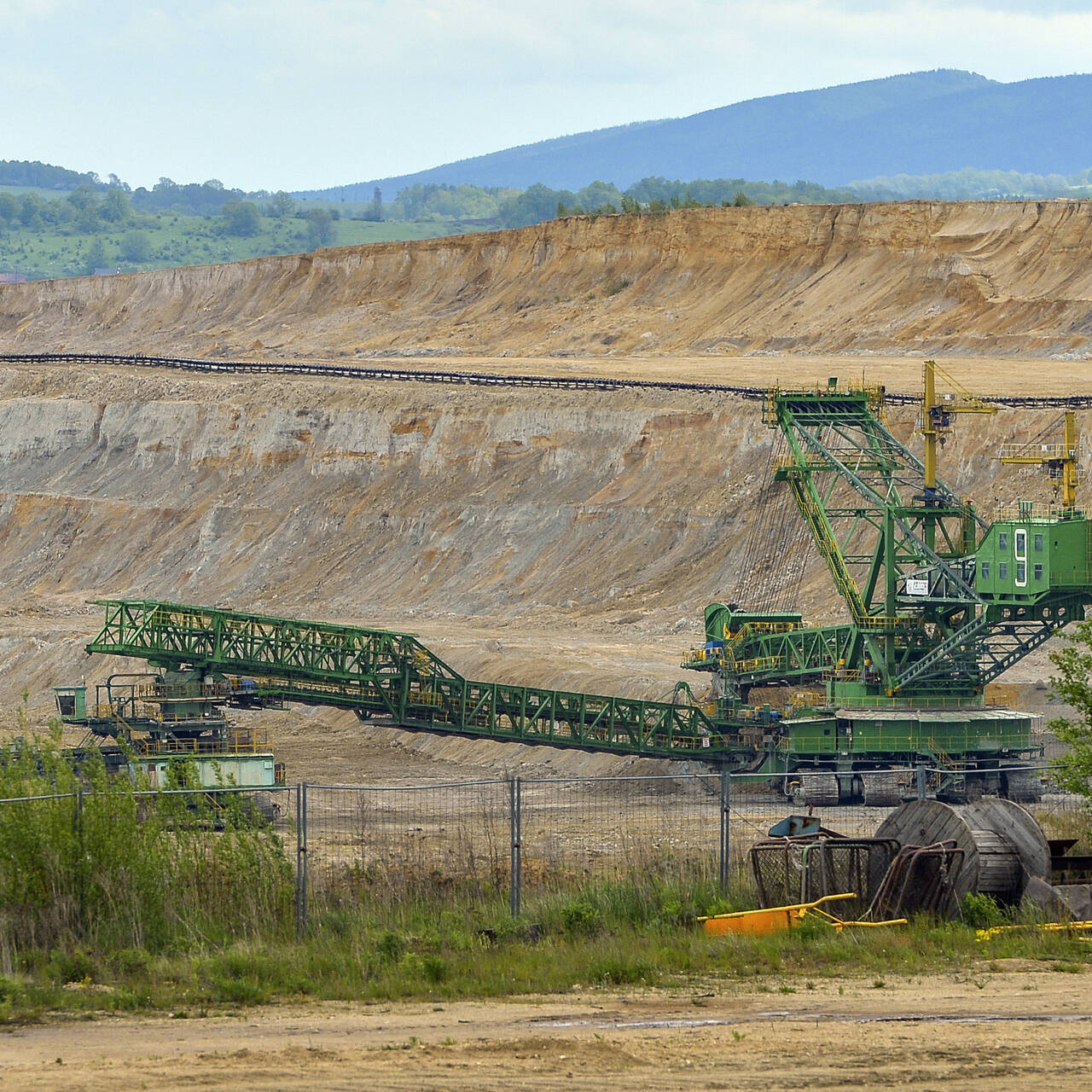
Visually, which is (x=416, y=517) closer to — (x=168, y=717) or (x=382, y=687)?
(x=382, y=687)

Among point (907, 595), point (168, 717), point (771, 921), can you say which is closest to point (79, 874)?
point (771, 921)

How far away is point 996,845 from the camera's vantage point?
2436cm

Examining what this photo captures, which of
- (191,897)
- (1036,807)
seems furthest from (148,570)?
(191,897)

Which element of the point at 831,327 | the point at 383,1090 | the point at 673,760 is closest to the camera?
the point at 383,1090

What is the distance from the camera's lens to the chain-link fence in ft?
74.8

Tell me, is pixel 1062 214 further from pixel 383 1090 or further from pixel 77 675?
pixel 383 1090

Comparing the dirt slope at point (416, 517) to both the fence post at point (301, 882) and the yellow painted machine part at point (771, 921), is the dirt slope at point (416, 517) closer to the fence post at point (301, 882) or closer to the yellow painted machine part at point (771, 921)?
the yellow painted machine part at point (771, 921)

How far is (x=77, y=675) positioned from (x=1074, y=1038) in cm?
5060

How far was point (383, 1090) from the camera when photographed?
17312 mm

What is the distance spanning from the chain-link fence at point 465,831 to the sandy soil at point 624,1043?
2924mm

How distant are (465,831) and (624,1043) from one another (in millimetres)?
16008

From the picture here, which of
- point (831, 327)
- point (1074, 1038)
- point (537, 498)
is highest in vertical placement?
point (831, 327)

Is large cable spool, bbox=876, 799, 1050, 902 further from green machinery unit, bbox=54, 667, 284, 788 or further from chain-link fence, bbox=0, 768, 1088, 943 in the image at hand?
green machinery unit, bbox=54, 667, 284, 788

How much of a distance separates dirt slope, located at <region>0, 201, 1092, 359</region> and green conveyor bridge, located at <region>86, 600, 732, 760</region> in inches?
1974
